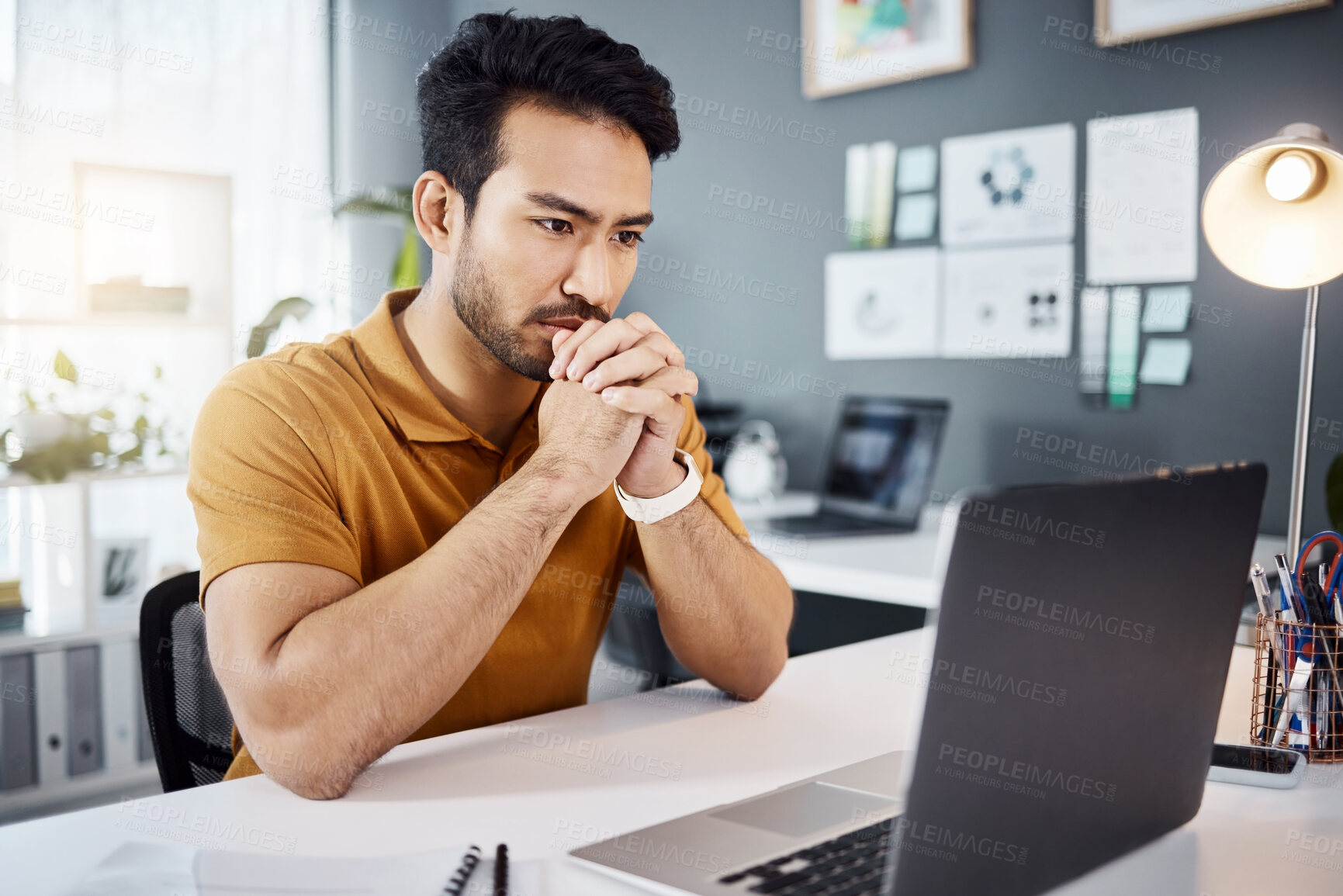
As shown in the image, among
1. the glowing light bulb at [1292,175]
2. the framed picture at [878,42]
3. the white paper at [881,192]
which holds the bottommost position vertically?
the glowing light bulb at [1292,175]

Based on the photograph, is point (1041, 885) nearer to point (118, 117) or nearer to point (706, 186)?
point (706, 186)

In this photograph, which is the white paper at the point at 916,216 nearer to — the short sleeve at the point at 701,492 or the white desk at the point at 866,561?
the white desk at the point at 866,561

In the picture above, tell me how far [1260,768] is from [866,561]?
1.14 metres

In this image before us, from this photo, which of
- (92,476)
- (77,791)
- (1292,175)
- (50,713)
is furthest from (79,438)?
(1292,175)

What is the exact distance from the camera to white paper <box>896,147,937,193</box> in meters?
2.62

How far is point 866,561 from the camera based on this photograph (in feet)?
6.81

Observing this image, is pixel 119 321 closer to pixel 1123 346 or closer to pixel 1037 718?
pixel 1123 346

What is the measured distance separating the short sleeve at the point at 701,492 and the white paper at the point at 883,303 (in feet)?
4.30

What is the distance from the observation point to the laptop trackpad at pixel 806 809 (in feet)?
2.63

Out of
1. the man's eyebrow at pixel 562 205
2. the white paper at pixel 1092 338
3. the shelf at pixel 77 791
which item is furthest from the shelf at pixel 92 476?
the white paper at pixel 1092 338

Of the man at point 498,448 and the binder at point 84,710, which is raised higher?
the man at point 498,448

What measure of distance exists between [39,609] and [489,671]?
2221 mm

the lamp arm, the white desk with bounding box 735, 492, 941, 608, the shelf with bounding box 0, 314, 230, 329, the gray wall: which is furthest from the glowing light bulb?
the shelf with bounding box 0, 314, 230, 329

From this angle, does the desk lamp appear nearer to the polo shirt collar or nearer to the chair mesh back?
the polo shirt collar
